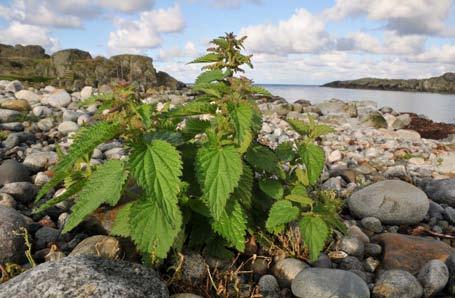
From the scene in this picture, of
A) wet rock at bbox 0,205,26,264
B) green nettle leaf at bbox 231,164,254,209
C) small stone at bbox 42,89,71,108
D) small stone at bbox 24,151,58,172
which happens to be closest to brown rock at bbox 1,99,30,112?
small stone at bbox 42,89,71,108

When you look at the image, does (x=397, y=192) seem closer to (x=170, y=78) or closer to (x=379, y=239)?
(x=379, y=239)

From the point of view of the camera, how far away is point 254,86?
318 cm

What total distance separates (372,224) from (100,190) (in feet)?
10.1

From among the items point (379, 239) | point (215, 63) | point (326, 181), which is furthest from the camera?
point (326, 181)

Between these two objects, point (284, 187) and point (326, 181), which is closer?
point (284, 187)

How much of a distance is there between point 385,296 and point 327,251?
0.71 m

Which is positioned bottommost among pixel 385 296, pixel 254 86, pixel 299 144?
pixel 385 296

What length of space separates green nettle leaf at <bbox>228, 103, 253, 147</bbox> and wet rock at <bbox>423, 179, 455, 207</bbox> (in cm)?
411

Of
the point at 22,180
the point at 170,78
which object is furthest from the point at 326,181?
the point at 170,78

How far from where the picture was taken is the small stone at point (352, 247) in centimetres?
408

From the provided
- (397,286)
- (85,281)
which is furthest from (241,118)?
(397,286)

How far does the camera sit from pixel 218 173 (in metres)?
2.88

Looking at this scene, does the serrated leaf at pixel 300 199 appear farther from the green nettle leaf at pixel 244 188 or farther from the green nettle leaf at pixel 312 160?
the green nettle leaf at pixel 244 188

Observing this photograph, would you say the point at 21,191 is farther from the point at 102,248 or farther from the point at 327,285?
the point at 327,285
